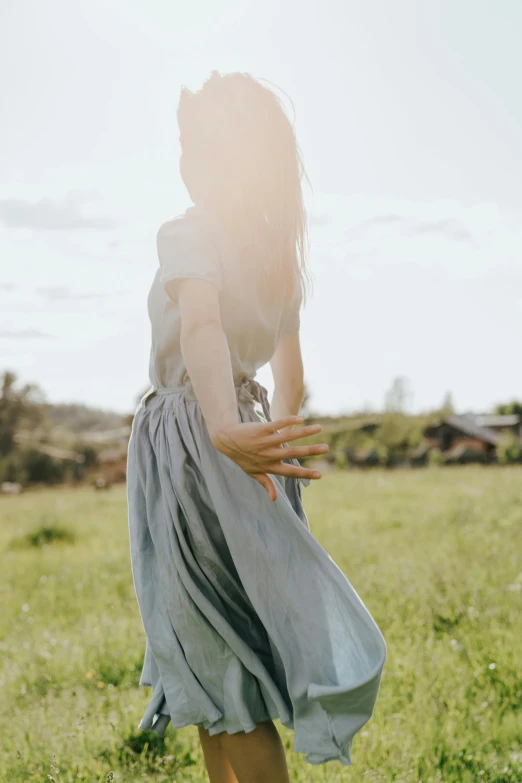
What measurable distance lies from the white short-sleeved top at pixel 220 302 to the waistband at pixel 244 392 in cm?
1

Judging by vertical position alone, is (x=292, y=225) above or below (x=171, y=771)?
above

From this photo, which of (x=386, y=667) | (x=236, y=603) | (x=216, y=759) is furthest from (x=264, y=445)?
(x=386, y=667)

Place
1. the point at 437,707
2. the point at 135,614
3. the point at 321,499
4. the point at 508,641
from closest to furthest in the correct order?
1. the point at 437,707
2. the point at 508,641
3. the point at 135,614
4. the point at 321,499

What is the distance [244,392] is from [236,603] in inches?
22.5

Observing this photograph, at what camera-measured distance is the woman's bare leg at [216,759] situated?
2430 millimetres

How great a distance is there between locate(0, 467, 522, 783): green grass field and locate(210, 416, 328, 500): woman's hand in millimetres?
1311

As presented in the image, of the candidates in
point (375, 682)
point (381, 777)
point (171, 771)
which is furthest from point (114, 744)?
point (375, 682)

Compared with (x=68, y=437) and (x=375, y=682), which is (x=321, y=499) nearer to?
(x=375, y=682)

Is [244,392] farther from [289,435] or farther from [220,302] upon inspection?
[289,435]

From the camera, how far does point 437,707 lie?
349cm

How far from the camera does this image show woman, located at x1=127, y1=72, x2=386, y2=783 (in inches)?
85.2

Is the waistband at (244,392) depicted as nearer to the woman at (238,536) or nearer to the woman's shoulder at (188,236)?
the woman at (238,536)

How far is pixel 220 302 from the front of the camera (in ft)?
7.18

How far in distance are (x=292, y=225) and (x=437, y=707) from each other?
2.19 meters
